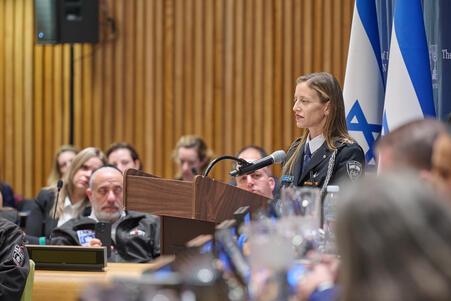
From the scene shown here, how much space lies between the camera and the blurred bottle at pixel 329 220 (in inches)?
119

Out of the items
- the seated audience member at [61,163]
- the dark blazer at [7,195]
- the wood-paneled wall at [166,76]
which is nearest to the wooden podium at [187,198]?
the seated audience member at [61,163]

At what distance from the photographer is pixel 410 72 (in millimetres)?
4805

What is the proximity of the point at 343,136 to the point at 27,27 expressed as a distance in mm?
5988

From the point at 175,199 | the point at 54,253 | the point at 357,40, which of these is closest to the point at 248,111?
the point at 357,40

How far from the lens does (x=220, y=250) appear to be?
2.40 m

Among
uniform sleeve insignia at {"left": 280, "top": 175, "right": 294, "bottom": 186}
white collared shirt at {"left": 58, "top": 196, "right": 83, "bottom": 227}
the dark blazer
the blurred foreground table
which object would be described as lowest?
the dark blazer

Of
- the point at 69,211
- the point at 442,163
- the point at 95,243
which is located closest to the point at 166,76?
the point at 69,211

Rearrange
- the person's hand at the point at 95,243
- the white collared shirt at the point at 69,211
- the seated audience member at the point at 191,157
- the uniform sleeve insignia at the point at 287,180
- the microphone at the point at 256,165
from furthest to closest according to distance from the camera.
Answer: the seated audience member at the point at 191,157
the white collared shirt at the point at 69,211
the person's hand at the point at 95,243
the uniform sleeve insignia at the point at 287,180
the microphone at the point at 256,165

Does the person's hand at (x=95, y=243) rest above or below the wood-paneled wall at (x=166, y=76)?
below

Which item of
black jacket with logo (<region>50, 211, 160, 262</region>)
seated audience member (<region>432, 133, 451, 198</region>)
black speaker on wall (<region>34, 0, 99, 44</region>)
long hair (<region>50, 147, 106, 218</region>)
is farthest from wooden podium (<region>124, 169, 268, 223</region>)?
black speaker on wall (<region>34, 0, 99, 44</region>)

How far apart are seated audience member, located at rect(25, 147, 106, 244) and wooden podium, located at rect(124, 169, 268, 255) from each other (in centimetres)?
285

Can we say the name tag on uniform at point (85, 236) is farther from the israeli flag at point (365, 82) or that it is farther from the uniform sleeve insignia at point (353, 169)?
the uniform sleeve insignia at point (353, 169)

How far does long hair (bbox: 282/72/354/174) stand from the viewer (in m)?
4.48

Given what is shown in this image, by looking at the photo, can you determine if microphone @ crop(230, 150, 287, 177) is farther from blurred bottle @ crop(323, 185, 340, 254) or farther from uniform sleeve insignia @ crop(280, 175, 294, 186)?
blurred bottle @ crop(323, 185, 340, 254)
